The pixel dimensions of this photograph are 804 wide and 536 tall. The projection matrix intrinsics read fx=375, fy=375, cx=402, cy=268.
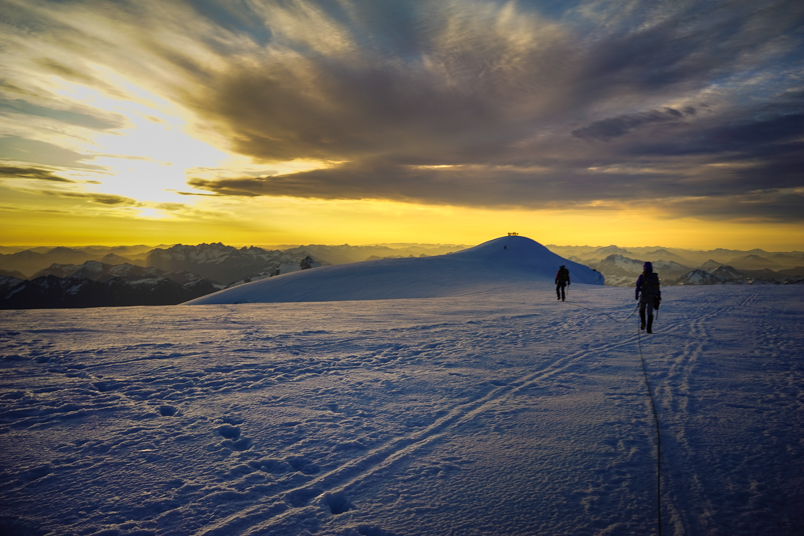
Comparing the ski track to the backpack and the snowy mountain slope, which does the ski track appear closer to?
the backpack

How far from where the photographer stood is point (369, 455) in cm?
466

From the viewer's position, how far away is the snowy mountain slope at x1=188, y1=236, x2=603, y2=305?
3428cm

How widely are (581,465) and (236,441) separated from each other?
4395 mm

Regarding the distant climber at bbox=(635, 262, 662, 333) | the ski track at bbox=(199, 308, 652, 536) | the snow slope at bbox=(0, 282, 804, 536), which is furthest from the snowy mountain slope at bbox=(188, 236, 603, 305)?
the ski track at bbox=(199, 308, 652, 536)

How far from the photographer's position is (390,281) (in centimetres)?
3906

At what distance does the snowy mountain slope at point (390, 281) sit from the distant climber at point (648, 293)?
17643 mm

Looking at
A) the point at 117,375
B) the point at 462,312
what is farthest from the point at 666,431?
the point at 462,312

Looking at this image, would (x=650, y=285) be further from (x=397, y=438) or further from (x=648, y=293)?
(x=397, y=438)

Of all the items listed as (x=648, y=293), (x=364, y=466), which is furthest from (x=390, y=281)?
(x=364, y=466)

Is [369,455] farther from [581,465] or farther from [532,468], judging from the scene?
[581,465]

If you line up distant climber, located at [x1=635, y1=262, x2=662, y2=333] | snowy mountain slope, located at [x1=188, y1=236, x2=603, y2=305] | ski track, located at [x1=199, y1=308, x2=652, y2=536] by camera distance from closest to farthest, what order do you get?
ski track, located at [x1=199, y1=308, x2=652, y2=536], distant climber, located at [x1=635, y1=262, x2=662, y2=333], snowy mountain slope, located at [x1=188, y1=236, x2=603, y2=305]

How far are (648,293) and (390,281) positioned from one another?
28.3 m

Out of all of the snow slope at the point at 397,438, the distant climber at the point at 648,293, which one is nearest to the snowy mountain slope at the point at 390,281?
the distant climber at the point at 648,293

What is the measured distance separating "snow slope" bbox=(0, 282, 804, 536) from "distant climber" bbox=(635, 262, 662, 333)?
6.50ft
